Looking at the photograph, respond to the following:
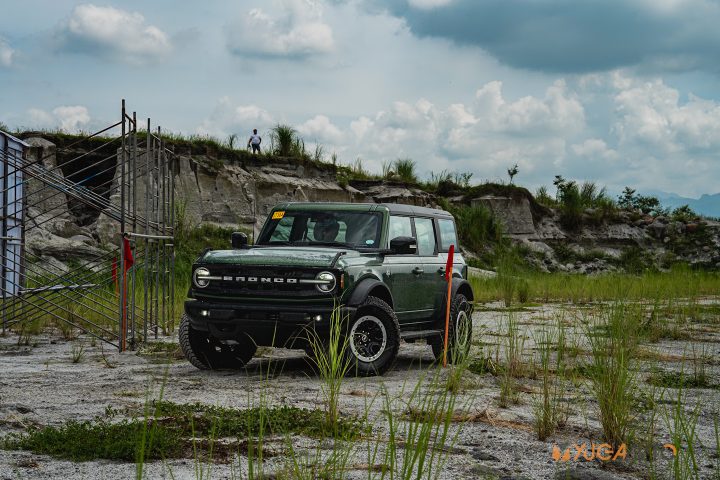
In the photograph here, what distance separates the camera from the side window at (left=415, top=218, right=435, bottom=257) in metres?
11.1

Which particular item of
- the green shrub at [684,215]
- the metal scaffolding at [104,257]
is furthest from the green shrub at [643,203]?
→ the metal scaffolding at [104,257]

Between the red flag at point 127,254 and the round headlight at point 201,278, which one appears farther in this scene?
the red flag at point 127,254

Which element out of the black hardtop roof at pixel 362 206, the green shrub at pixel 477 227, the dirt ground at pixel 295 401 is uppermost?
the green shrub at pixel 477 227

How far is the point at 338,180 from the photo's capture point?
3253cm

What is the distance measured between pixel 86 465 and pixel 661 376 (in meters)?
5.73

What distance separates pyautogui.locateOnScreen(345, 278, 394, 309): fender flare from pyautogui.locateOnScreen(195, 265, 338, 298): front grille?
277 mm

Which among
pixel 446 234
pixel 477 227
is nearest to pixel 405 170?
pixel 477 227

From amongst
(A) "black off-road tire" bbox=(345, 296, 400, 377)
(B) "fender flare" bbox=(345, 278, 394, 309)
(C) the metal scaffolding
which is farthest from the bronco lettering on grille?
(C) the metal scaffolding

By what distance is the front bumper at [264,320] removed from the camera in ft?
29.4

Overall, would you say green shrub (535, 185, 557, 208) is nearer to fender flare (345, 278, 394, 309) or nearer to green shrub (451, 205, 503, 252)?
green shrub (451, 205, 503, 252)

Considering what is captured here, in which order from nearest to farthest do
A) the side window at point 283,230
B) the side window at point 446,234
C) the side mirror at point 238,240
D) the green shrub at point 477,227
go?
the side mirror at point 238,240 < the side window at point 283,230 < the side window at point 446,234 < the green shrub at point 477,227

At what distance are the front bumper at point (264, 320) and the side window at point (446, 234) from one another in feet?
9.33

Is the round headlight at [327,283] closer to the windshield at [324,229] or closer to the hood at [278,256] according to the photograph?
the hood at [278,256]

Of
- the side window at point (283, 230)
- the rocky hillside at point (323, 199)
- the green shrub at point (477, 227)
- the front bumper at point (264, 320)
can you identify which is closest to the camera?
the front bumper at point (264, 320)
